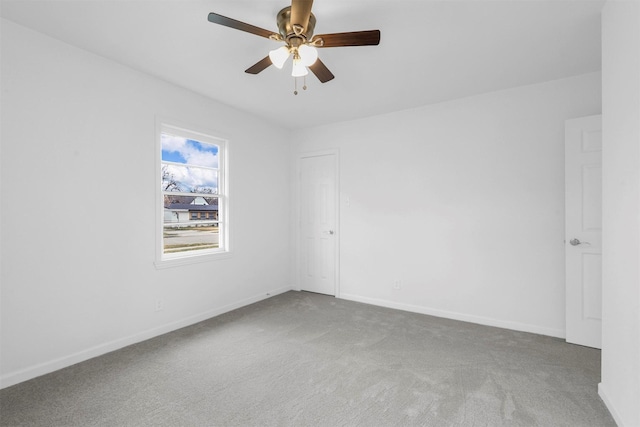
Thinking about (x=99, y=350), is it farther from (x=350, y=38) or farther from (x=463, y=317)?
(x=463, y=317)

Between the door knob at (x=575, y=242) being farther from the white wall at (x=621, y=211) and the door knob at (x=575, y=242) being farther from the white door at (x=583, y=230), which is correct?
the white wall at (x=621, y=211)

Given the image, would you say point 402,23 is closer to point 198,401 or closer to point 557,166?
point 557,166

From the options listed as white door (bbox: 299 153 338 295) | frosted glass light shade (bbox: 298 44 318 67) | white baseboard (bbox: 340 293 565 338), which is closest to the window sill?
white door (bbox: 299 153 338 295)

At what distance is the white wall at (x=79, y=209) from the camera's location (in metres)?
2.18

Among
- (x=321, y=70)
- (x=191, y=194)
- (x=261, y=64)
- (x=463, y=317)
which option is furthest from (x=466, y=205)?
(x=191, y=194)

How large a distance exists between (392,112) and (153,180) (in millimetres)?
2987

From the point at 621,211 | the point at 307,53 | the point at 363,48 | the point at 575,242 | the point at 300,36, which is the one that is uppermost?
the point at 363,48

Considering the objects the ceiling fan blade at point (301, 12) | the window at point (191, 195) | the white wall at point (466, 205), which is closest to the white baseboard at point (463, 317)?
the white wall at point (466, 205)

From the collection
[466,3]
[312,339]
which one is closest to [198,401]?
[312,339]

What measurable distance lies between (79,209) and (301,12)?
235 centimetres

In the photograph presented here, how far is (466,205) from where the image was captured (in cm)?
351

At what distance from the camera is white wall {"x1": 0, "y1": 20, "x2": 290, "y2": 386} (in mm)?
2182

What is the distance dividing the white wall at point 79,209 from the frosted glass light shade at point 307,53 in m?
1.91

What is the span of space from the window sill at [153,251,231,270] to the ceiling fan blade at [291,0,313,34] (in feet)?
8.43
